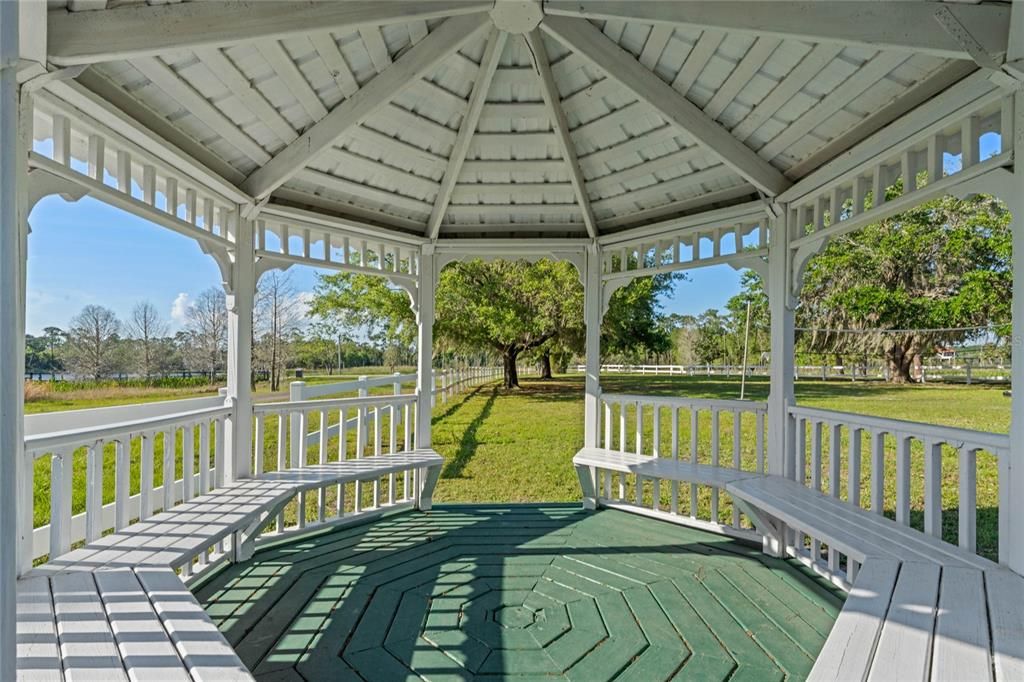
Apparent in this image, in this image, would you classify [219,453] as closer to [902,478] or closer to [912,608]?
[912,608]

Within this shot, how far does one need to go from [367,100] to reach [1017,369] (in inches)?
131

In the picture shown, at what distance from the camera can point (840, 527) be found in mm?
2541

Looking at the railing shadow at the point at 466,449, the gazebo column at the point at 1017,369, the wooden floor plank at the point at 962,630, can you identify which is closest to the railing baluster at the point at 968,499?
the gazebo column at the point at 1017,369

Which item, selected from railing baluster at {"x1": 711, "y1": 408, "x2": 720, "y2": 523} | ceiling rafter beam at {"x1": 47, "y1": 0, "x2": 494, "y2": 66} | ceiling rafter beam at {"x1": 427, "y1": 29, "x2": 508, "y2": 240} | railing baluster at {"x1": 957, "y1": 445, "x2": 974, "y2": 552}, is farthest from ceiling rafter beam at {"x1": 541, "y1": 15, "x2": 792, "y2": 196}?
railing baluster at {"x1": 957, "y1": 445, "x2": 974, "y2": 552}

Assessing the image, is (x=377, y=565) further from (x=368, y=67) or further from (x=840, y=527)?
(x=368, y=67)

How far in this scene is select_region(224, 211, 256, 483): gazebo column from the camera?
3555 millimetres

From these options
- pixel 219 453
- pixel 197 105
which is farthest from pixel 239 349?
pixel 197 105

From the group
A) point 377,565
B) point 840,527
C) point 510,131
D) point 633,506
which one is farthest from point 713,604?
point 510,131

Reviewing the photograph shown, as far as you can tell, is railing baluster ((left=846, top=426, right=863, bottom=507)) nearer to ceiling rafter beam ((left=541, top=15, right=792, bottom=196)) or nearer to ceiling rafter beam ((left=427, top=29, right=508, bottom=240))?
ceiling rafter beam ((left=541, top=15, right=792, bottom=196))

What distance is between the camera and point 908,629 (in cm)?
154

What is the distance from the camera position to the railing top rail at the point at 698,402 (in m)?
3.87

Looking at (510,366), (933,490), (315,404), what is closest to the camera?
(933,490)

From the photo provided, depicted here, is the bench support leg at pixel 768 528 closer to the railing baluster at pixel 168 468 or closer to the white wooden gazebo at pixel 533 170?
the white wooden gazebo at pixel 533 170

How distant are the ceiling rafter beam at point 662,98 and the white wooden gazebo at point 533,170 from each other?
0.02m
